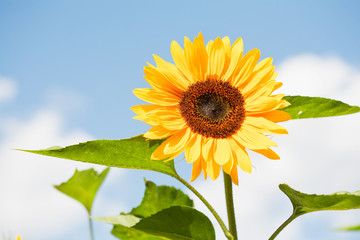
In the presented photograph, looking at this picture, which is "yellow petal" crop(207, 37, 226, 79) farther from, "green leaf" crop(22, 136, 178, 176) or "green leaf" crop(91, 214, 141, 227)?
"green leaf" crop(91, 214, 141, 227)

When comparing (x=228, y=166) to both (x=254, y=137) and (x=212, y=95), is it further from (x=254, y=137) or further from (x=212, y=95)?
(x=212, y=95)

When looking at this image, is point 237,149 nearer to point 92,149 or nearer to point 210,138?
point 210,138

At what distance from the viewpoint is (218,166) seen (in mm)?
1425

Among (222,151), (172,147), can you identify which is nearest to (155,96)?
(172,147)

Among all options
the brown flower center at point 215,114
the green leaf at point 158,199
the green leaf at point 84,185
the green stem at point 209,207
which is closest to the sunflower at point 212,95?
the brown flower center at point 215,114

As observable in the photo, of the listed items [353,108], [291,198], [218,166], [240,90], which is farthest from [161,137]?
[353,108]

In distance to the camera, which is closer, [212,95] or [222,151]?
[222,151]

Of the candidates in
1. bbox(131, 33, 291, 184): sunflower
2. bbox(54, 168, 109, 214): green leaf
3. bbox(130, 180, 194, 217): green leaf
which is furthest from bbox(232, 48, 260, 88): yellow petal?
bbox(54, 168, 109, 214): green leaf

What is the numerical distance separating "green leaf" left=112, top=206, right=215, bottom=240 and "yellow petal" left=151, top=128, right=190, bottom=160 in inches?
7.6

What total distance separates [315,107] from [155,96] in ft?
1.91

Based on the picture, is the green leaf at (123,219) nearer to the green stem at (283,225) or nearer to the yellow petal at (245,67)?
the green stem at (283,225)

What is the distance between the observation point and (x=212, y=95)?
164cm

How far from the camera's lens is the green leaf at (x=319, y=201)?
1.35 metres

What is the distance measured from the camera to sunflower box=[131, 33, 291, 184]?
1.41 meters
